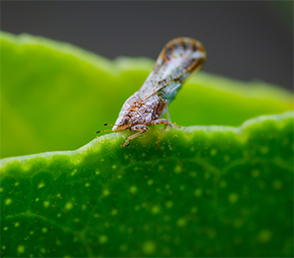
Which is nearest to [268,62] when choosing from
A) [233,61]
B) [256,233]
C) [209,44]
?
[233,61]

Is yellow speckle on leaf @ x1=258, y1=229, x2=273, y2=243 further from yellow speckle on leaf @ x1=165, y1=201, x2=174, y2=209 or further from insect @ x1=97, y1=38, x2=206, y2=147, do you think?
insect @ x1=97, y1=38, x2=206, y2=147

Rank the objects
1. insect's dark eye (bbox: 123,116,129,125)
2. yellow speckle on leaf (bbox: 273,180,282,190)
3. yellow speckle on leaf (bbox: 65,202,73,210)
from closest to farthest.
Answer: yellow speckle on leaf (bbox: 273,180,282,190) < yellow speckle on leaf (bbox: 65,202,73,210) < insect's dark eye (bbox: 123,116,129,125)

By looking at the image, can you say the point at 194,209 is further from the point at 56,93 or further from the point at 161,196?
the point at 56,93

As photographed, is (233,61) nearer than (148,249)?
No

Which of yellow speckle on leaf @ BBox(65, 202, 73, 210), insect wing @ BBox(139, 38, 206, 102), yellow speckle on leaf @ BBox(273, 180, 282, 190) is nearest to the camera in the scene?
yellow speckle on leaf @ BBox(273, 180, 282, 190)

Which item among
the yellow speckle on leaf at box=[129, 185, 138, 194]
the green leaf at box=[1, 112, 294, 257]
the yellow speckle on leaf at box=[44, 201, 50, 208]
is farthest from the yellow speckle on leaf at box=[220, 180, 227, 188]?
the yellow speckle on leaf at box=[44, 201, 50, 208]

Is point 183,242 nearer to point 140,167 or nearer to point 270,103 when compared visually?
point 140,167

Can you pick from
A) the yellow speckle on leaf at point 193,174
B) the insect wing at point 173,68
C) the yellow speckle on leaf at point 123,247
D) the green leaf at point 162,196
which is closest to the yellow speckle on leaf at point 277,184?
the green leaf at point 162,196

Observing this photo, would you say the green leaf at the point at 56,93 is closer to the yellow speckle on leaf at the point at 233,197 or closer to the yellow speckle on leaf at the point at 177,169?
the yellow speckle on leaf at the point at 177,169
